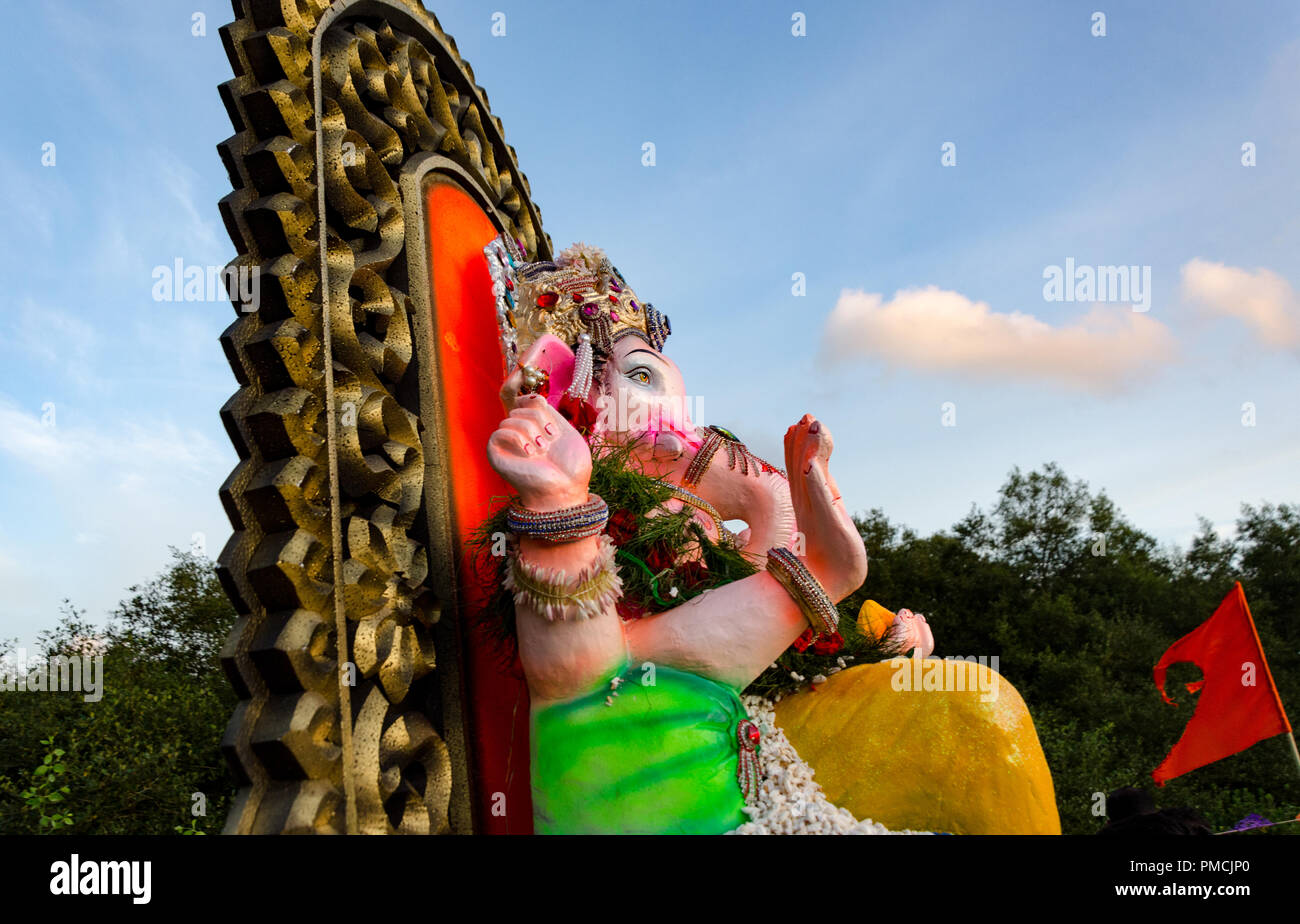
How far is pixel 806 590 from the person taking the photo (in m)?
1.96

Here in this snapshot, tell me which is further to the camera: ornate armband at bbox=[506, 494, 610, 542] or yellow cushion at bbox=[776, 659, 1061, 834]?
yellow cushion at bbox=[776, 659, 1061, 834]

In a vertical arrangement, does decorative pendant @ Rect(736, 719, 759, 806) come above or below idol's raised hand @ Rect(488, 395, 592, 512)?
below

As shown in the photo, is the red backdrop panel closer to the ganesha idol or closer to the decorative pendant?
the ganesha idol

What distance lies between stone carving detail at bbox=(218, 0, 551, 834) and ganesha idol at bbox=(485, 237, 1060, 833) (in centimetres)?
30

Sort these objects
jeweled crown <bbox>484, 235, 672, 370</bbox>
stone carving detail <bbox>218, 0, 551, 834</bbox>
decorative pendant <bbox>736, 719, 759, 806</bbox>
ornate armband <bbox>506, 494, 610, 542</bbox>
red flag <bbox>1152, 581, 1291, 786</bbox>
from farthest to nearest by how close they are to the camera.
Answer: red flag <bbox>1152, 581, 1291, 786</bbox>
jeweled crown <bbox>484, 235, 672, 370</bbox>
decorative pendant <bbox>736, 719, 759, 806</bbox>
ornate armband <bbox>506, 494, 610, 542</bbox>
stone carving detail <bbox>218, 0, 551, 834</bbox>

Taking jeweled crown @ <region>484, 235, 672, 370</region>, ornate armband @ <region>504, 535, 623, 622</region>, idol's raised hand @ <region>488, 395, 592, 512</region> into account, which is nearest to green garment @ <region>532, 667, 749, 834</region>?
ornate armband @ <region>504, 535, 623, 622</region>

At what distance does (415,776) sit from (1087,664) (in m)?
8.66

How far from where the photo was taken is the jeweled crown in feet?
9.12

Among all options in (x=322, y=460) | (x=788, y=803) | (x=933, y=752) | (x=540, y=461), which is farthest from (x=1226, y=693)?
(x=322, y=460)

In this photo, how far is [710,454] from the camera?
262cm

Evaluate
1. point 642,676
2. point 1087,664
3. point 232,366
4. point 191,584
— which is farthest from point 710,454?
point 1087,664

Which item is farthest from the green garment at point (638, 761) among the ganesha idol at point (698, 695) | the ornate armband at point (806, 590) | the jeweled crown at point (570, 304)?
the jeweled crown at point (570, 304)
